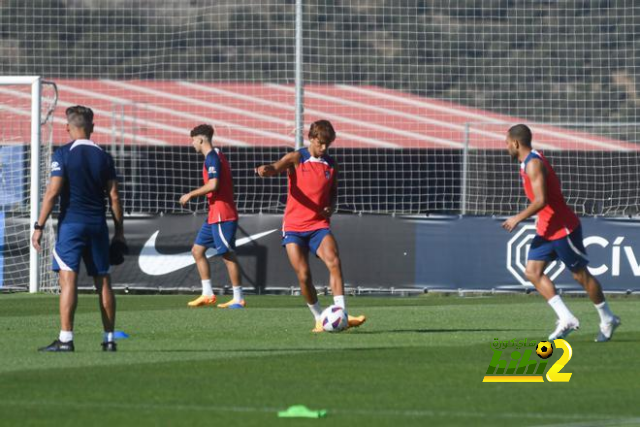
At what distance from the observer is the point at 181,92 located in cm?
3372

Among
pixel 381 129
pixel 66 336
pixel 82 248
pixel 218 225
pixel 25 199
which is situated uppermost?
pixel 381 129

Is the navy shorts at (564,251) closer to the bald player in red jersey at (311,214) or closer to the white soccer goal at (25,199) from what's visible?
the bald player in red jersey at (311,214)

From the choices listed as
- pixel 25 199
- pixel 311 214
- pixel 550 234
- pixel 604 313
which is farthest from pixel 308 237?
pixel 25 199

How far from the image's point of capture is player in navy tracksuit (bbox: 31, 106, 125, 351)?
1137 centimetres

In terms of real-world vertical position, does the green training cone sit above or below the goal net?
below

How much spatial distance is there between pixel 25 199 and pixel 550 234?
10.6m

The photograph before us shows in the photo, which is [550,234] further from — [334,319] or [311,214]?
[311,214]

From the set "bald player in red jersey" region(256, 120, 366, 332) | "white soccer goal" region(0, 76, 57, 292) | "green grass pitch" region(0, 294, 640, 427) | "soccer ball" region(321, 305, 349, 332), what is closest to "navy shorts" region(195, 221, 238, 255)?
"green grass pitch" region(0, 294, 640, 427)

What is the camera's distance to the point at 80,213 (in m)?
11.4

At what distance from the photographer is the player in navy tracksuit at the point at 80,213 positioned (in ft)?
37.3

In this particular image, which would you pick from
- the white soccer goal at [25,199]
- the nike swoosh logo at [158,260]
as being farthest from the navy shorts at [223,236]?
the white soccer goal at [25,199]

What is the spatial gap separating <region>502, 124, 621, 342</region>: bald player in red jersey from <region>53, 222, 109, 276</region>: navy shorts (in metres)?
3.76

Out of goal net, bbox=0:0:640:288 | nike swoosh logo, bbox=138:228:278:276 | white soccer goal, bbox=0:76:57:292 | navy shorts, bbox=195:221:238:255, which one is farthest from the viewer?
goal net, bbox=0:0:640:288

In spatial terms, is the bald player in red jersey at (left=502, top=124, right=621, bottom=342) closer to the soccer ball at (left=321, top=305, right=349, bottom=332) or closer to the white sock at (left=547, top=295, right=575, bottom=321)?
the white sock at (left=547, top=295, right=575, bottom=321)
